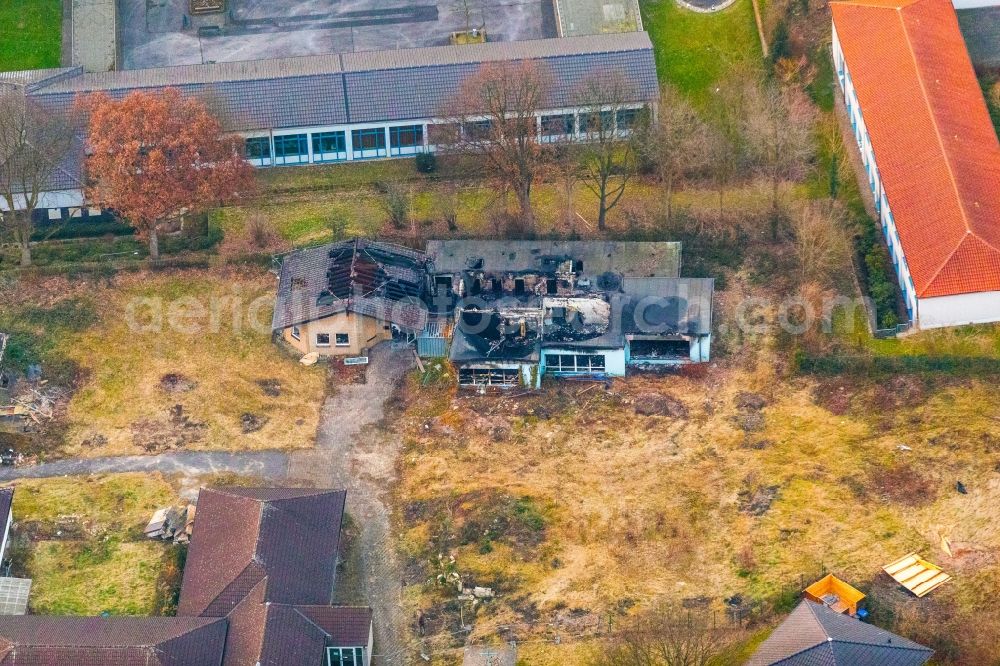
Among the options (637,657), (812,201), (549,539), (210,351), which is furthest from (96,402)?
→ (812,201)

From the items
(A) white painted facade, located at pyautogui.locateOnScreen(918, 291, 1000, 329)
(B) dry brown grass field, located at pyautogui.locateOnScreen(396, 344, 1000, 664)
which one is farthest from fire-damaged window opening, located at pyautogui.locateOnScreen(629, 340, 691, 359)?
(A) white painted facade, located at pyautogui.locateOnScreen(918, 291, 1000, 329)

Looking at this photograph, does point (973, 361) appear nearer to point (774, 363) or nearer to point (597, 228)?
point (774, 363)

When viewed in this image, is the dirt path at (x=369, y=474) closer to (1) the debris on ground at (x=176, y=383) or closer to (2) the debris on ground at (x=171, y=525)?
(2) the debris on ground at (x=171, y=525)

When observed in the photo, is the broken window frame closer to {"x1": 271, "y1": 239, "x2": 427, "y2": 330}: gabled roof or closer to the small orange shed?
{"x1": 271, "y1": 239, "x2": 427, "y2": 330}: gabled roof

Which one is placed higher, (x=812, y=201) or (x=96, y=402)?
(x=812, y=201)

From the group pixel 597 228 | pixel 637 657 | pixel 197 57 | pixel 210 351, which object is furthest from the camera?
pixel 197 57

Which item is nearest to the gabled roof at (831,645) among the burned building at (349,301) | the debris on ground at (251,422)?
the burned building at (349,301)

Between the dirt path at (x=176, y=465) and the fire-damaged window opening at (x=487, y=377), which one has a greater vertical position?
the fire-damaged window opening at (x=487, y=377)

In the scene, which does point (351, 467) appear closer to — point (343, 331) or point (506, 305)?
point (343, 331)
